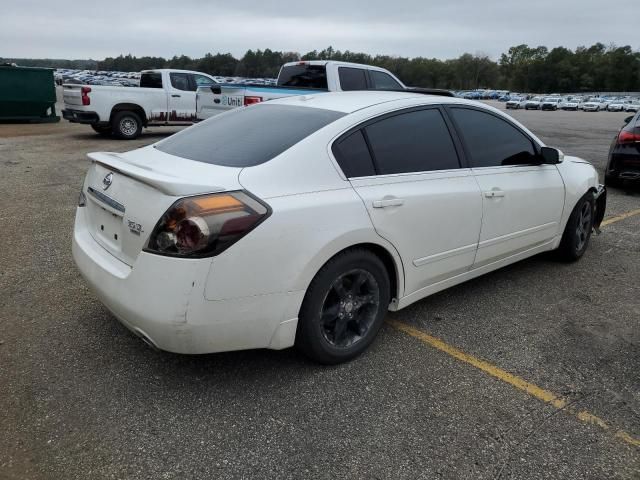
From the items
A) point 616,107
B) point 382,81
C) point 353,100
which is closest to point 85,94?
point 382,81

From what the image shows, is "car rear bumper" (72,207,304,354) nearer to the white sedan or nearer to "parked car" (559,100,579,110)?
the white sedan

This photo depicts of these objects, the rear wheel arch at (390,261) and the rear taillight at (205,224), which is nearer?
the rear taillight at (205,224)

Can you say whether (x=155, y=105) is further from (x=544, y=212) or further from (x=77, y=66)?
(x=77, y=66)

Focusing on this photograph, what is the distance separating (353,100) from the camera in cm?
362

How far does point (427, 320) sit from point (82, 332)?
2345 mm

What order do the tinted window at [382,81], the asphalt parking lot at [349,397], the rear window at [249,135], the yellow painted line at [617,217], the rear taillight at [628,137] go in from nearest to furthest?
the asphalt parking lot at [349,397] → the rear window at [249,135] → the yellow painted line at [617,217] → the rear taillight at [628,137] → the tinted window at [382,81]

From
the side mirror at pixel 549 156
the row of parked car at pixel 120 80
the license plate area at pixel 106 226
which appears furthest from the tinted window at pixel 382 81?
the license plate area at pixel 106 226

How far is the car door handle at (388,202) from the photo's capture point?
3.09 m

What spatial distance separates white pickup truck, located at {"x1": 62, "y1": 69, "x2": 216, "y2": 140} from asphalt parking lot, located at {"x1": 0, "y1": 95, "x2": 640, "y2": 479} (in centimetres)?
1005

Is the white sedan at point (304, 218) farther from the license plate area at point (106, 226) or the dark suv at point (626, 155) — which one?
the dark suv at point (626, 155)

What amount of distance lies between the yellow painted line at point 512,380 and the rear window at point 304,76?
25.8 feet

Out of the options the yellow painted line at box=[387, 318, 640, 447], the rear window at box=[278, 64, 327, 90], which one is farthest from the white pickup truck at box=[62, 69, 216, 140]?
the yellow painted line at box=[387, 318, 640, 447]

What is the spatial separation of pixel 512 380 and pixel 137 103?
42.5ft

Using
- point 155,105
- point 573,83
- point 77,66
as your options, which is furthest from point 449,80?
point 155,105
